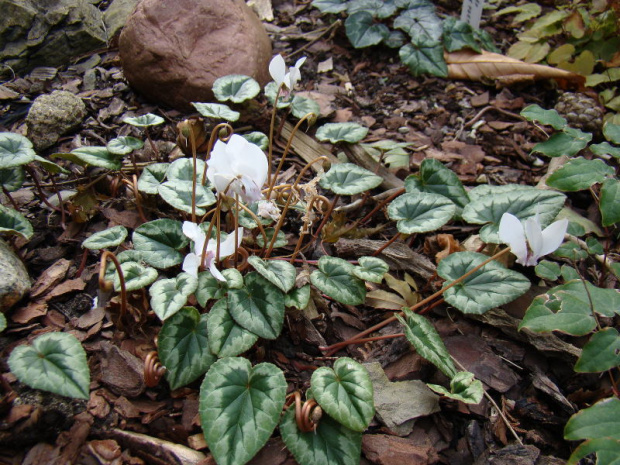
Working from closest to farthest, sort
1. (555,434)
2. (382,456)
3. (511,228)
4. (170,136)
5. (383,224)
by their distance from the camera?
(511,228) < (382,456) < (555,434) < (383,224) < (170,136)

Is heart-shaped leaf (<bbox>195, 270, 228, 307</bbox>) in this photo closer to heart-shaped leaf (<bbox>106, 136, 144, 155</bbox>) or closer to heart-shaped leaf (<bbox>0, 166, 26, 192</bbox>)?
heart-shaped leaf (<bbox>106, 136, 144, 155</bbox>)

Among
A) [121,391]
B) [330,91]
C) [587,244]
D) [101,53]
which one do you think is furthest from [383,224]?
[101,53]

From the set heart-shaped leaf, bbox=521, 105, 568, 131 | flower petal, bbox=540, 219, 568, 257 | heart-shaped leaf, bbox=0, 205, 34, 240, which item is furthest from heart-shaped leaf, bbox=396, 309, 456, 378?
heart-shaped leaf, bbox=0, 205, 34, 240

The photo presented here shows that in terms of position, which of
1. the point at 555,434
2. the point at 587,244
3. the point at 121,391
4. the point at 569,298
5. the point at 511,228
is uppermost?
the point at 511,228

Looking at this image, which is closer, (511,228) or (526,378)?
(511,228)

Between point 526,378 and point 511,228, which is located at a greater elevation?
point 511,228

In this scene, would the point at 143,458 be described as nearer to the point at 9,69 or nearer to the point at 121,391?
the point at 121,391

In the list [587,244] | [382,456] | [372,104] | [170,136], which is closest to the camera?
[382,456]
